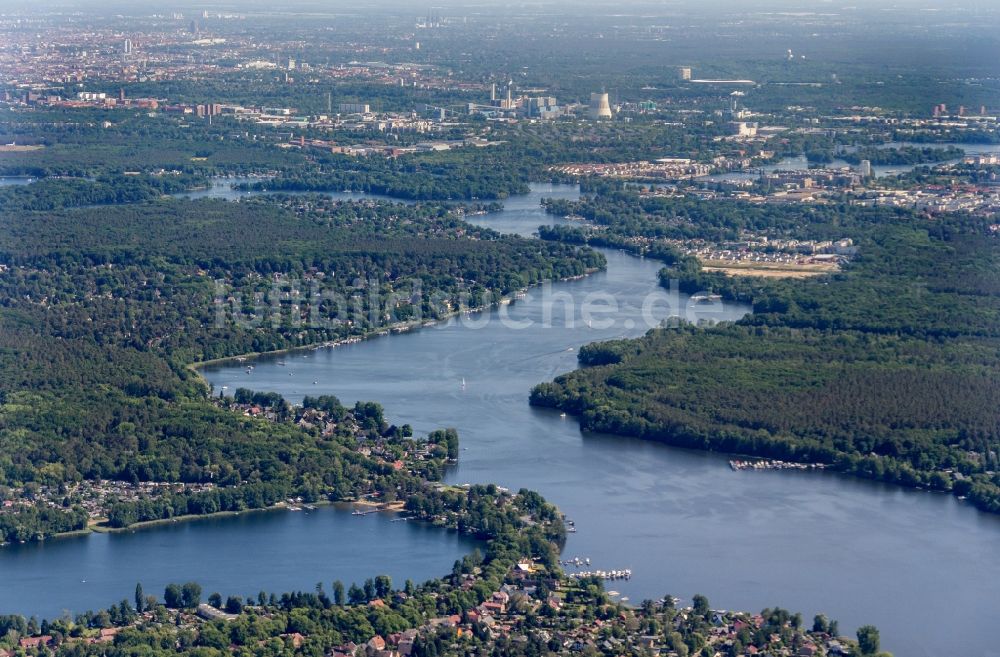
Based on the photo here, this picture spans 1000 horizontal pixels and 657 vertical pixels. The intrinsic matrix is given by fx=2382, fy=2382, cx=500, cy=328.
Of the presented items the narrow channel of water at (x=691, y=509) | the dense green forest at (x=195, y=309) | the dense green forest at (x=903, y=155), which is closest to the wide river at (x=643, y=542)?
the narrow channel of water at (x=691, y=509)

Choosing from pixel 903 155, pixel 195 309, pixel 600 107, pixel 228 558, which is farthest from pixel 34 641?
pixel 600 107

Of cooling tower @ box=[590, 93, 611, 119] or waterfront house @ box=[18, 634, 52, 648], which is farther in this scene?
cooling tower @ box=[590, 93, 611, 119]

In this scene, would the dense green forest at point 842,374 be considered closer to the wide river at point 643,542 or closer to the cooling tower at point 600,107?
the wide river at point 643,542

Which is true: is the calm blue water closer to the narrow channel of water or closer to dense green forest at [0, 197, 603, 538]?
dense green forest at [0, 197, 603, 538]

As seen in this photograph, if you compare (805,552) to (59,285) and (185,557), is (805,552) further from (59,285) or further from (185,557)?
(59,285)

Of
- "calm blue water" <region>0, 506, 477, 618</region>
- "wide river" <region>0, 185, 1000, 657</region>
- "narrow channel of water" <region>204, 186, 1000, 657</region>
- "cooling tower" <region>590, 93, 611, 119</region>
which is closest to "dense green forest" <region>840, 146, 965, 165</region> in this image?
"cooling tower" <region>590, 93, 611, 119</region>
